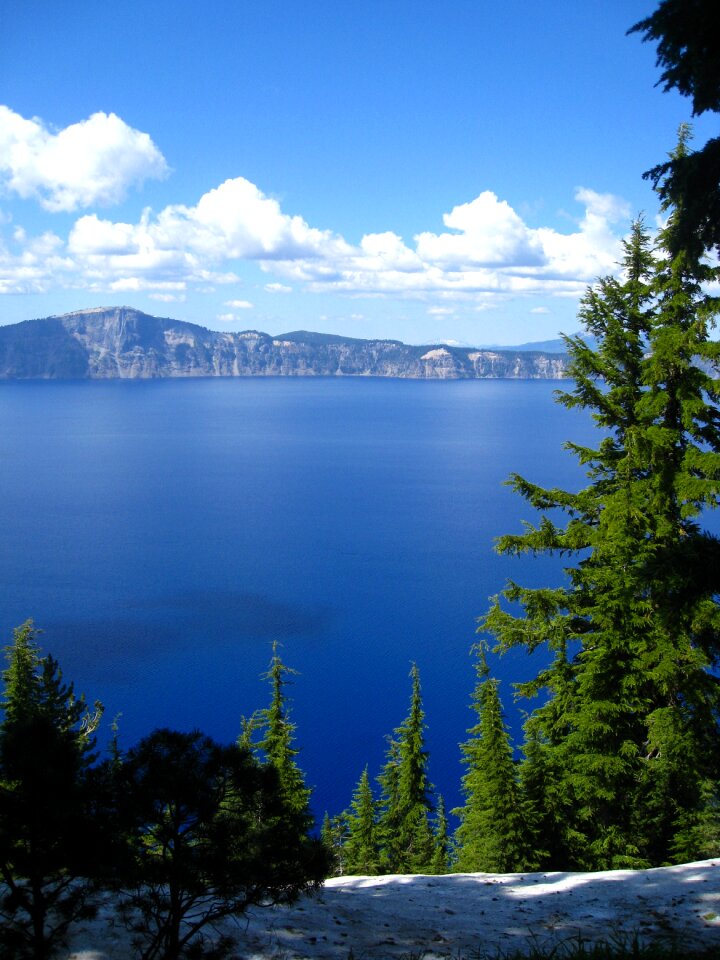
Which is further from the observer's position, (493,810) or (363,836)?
(363,836)

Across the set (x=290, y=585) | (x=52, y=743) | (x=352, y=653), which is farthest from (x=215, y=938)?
(x=290, y=585)

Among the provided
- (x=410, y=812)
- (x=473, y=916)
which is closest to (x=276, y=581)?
(x=410, y=812)

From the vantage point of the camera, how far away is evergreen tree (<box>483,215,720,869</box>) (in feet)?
40.6

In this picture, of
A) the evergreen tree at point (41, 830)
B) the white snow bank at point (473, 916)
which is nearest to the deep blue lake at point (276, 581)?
the white snow bank at point (473, 916)

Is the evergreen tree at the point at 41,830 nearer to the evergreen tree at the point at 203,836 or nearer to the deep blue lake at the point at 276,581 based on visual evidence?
the evergreen tree at the point at 203,836

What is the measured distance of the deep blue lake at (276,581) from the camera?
42906 millimetres

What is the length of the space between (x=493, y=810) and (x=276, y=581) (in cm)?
4739

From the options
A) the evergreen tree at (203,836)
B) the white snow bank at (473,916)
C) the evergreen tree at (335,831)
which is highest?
the evergreen tree at (203,836)

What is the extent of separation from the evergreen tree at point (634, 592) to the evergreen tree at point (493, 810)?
6.03ft

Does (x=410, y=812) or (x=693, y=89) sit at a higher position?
(x=693, y=89)

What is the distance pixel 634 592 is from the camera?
12719 mm

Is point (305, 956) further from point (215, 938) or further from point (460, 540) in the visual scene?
point (460, 540)

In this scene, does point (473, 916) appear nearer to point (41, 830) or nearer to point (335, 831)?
point (41, 830)

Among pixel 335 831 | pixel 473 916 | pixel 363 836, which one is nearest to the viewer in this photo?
pixel 473 916
